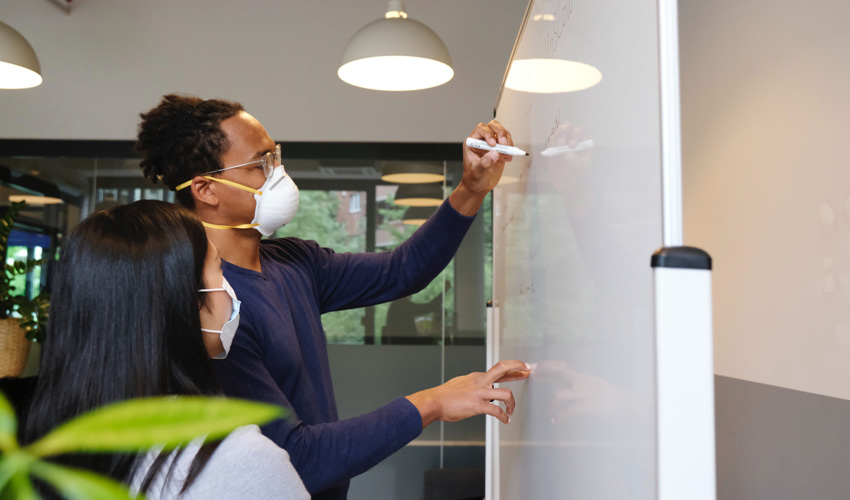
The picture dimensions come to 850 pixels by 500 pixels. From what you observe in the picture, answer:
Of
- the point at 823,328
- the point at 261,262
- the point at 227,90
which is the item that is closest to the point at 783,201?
the point at 823,328

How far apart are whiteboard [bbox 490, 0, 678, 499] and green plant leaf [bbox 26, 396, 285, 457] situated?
0.38 m

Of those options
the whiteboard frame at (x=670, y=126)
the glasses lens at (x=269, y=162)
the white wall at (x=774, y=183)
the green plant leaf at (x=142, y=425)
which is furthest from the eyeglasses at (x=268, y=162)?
the green plant leaf at (x=142, y=425)

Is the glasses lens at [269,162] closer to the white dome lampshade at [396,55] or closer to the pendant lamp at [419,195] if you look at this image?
the white dome lampshade at [396,55]

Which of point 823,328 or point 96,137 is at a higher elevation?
point 96,137

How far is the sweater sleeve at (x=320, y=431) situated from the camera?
3.47 ft

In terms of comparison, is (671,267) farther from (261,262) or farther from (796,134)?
(796,134)

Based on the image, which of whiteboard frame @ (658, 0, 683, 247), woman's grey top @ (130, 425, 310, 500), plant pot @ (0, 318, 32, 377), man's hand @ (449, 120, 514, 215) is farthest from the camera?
plant pot @ (0, 318, 32, 377)

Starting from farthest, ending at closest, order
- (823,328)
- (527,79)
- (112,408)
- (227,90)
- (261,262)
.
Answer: (227,90)
(823,328)
(261,262)
(527,79)
(112,408)

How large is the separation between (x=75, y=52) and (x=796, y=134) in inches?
135

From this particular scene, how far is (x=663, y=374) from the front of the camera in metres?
0.50

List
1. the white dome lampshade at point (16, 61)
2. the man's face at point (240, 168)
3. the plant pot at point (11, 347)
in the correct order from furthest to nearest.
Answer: the plant pot at point (11, 347) < the white dome lampshade at point (16, 61) < the man's face at point (240, 168)

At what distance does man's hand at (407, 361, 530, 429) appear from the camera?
1.11 meters

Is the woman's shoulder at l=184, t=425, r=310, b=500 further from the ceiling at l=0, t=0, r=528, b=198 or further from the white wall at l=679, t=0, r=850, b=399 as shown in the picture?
the ceiling at l=0, t=0, r=528, b=198

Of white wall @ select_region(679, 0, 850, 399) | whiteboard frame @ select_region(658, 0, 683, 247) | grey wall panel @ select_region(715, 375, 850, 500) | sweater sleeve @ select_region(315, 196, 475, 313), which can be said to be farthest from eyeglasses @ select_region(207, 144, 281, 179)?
grey wall panel @ select_region(715, 375, 850, 500)
